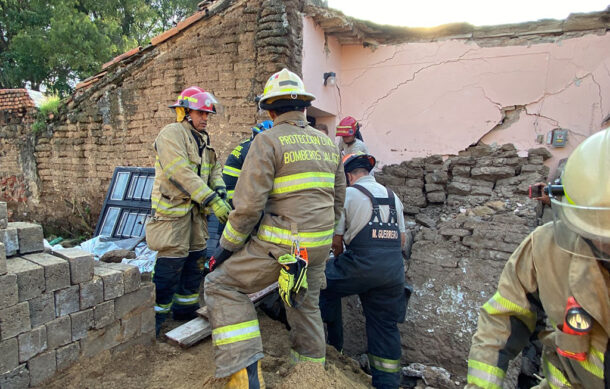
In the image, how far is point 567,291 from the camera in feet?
4.43

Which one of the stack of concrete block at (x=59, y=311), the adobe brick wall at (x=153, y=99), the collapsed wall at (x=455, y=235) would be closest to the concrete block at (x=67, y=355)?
the stack of concrete block at (x=59, y=311)

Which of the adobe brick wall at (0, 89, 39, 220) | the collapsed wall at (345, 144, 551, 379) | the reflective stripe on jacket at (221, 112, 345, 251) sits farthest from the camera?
the adobe brick wall at (0, 89, 39, 220)

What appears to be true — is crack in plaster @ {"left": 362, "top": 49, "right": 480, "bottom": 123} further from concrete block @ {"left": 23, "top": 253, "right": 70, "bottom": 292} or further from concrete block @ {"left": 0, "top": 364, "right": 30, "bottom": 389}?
concrete block @ {"left": 0, "top": 364, "right": 30, "bottom": 389}

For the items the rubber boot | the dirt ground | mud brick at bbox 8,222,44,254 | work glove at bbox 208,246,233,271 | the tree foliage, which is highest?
the tree foliage

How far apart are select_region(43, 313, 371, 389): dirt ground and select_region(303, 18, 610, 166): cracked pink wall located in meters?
3.57

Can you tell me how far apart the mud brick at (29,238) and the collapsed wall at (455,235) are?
117 inches

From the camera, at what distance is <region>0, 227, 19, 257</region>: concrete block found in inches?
89.3

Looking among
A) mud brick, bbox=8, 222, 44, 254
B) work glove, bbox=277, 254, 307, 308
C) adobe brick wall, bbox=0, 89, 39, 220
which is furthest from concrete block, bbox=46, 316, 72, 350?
adobe brick wall, bbox=0, 89, 39, 220

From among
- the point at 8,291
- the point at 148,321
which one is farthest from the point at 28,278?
the point at 148,321

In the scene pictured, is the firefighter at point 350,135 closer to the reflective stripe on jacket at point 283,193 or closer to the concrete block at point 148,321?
the reflective stripe on jacket at point 283,193

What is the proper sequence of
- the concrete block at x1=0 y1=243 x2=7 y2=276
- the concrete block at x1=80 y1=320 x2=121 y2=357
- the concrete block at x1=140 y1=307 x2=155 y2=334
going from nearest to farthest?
the concrete block at x1=0 y1=243 x2=7 y2=276, the concrete block at x1=80 y1=320 x2=121 y2=357, the concrete block at x1=140 y1=307 x2=155 y2=334

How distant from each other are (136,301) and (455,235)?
3462mm

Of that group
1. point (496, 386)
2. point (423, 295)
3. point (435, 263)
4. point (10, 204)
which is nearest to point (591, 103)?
point (435, 263)

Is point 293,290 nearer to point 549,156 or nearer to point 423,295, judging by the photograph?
point 423,295
